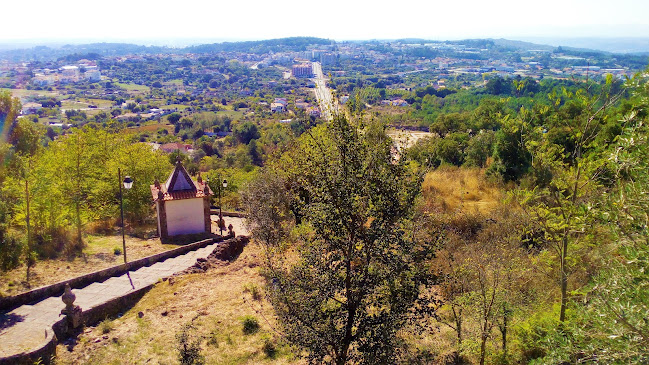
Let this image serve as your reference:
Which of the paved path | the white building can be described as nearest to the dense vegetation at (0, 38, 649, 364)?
the paved path

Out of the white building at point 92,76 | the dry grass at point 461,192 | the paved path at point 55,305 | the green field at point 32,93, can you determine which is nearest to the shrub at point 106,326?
the paved path at point 55,305

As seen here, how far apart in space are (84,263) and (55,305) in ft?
11.7

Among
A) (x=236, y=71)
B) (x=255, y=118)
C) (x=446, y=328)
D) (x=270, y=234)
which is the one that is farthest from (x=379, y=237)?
(x=236, y=71)

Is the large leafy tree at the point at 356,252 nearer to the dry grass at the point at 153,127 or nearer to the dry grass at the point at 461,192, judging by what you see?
the dry grass at the point at 461,192

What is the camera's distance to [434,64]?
178m

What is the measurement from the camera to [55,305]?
10836mm

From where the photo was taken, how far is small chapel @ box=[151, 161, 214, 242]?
18.2 m

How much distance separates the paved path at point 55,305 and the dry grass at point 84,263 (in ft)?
3.37

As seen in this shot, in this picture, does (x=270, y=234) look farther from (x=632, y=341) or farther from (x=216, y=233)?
(x=632, y=341)

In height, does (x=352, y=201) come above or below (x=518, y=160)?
above

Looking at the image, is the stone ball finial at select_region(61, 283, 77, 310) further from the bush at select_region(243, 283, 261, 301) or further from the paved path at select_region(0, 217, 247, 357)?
the bush at select_region(243, 283, 261, 301)

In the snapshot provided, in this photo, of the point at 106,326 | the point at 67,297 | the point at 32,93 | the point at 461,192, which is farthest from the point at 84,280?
the point at 32,93

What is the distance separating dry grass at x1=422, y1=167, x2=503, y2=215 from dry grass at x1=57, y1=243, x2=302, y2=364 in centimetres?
743

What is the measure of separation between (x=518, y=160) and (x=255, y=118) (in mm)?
80285
